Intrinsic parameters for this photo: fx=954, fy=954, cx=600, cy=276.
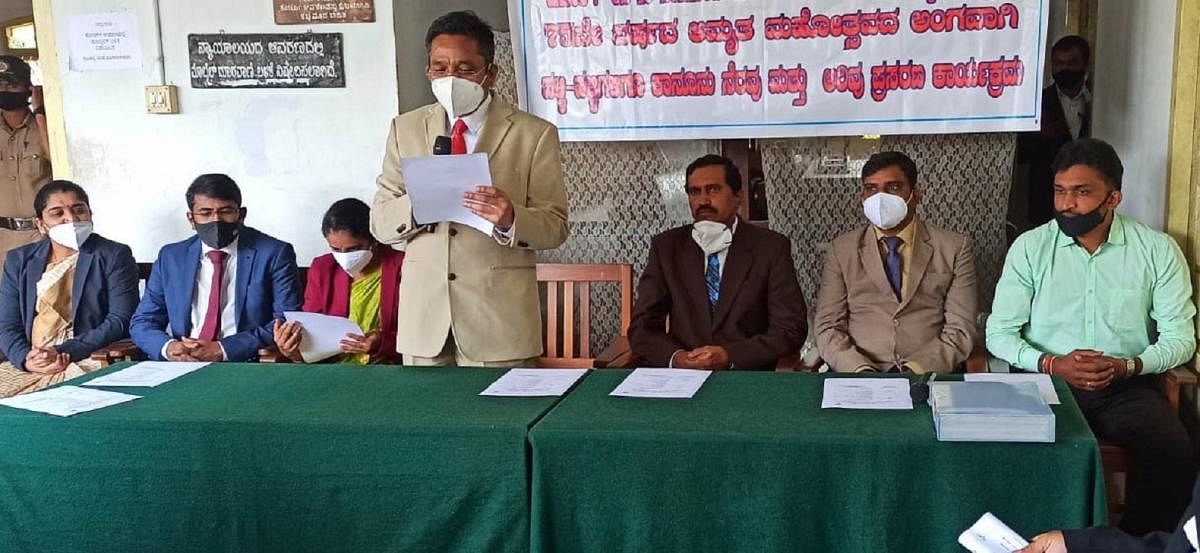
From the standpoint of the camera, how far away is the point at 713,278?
3.29 metres

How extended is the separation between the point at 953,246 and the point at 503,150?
1.60 meters

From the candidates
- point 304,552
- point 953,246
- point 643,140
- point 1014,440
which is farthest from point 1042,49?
point 304,552

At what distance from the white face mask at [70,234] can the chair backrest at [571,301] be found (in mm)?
1695

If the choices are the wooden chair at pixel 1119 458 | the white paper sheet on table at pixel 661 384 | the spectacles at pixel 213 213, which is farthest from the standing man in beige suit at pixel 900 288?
the spectacles at pixel 213 213

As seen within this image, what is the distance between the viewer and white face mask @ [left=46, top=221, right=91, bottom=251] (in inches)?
137

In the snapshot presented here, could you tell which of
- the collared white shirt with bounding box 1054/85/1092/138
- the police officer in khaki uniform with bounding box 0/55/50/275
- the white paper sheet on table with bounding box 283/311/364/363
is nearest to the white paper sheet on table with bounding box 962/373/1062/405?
the white paper sheet on table with bounding box 283/311/364/363

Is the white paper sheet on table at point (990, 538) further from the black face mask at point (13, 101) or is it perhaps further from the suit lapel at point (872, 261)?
the black face mask at point (13, 101)

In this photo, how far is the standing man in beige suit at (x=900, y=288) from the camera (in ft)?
10.3

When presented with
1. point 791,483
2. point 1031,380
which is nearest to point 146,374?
point 791,483

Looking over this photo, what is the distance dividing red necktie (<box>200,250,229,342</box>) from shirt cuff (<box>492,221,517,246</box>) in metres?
1.38

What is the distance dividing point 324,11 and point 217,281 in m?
1.17

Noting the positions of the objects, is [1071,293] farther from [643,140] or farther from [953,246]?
[643,140]

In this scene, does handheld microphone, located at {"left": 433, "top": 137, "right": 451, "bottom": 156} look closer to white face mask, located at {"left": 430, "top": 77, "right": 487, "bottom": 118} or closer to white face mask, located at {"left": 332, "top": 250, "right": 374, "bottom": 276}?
white face mask, located at {"left": 430, "top": 77, "right": 487, "bottom": 118}

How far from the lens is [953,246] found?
3.19 metres
